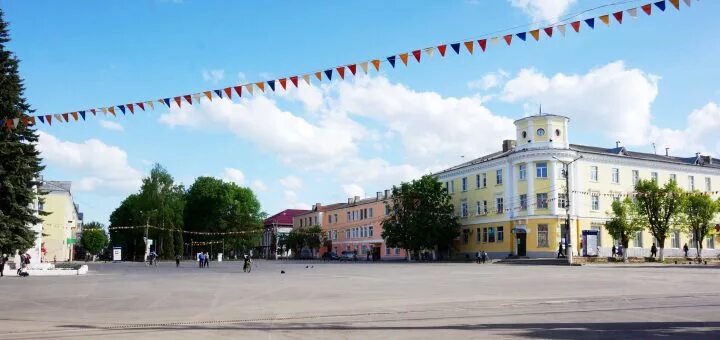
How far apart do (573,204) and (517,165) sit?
6.61 m

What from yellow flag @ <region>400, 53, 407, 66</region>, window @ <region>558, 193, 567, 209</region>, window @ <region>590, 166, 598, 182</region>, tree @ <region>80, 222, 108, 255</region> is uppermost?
window @ <region>590, 166, 598, 182</region>

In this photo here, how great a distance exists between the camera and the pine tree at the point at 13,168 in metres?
36.1

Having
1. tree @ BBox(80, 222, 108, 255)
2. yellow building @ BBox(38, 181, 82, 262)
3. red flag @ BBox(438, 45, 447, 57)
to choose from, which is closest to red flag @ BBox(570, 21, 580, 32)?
red flag @ BBox(438, 45, 447, 57)

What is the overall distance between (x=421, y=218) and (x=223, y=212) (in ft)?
129

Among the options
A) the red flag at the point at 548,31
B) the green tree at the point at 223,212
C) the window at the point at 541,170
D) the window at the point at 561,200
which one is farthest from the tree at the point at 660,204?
the green tree at the point at 223,212

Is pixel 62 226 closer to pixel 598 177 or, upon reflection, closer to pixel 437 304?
pixel 598 177

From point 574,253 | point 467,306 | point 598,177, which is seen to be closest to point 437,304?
point 467,306

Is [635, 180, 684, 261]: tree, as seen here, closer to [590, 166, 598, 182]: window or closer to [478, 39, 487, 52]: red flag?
[590, 166, 598, 182]: window

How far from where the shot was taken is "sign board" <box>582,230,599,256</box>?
55625 mm

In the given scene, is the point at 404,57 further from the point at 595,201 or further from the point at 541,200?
the point at 595,201

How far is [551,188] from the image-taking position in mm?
62125

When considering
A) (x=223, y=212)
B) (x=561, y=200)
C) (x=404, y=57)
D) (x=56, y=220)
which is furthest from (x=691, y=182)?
A: (x=56, y=220)

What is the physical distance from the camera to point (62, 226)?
8312cm

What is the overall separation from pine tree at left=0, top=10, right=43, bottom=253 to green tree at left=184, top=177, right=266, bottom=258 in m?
58.2
